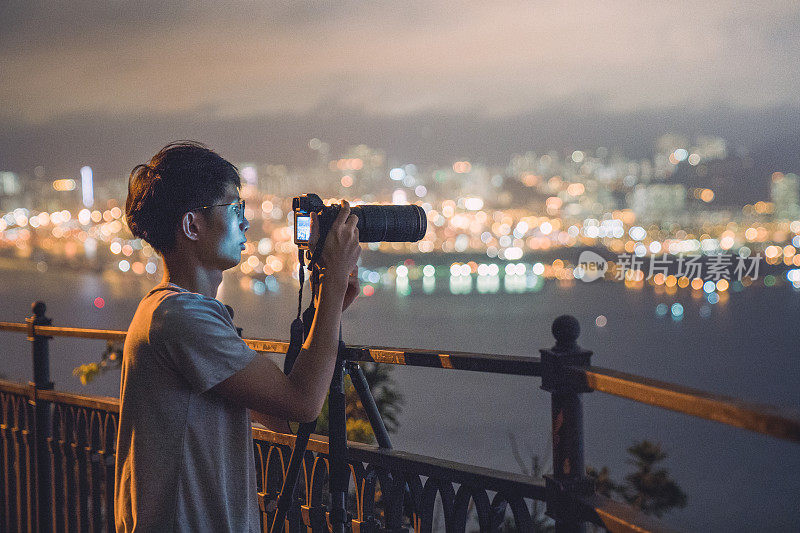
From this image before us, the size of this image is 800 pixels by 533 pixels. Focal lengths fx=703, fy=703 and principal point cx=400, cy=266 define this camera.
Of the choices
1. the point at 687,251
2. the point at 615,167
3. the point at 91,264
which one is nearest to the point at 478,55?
the point at 615,167

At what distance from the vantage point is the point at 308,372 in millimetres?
1085

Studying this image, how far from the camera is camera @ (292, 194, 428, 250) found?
4.20 ft

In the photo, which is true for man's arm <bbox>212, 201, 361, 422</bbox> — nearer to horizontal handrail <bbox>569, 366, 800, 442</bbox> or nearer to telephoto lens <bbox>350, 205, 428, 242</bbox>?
telephoto lens <bbox>350, 205, 428, 242</bbox>

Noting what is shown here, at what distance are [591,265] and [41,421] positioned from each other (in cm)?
7099

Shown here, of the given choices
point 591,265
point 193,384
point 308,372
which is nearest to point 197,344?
point 193,384

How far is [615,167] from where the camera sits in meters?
90.8

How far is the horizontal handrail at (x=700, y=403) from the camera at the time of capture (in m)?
0.74

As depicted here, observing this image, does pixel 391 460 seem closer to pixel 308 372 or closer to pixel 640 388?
pixel 308 372

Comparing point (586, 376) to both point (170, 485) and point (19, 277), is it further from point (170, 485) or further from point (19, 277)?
point (19, 277)

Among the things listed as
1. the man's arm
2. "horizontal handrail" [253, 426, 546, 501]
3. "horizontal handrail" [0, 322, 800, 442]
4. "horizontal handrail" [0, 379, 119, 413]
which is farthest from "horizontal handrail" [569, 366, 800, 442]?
"horizontal handrail" [0, 379, 119, 413]


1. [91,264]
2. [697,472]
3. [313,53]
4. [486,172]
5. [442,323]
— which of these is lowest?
[697,472]

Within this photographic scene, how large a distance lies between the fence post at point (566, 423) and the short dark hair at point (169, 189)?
2.05 ft

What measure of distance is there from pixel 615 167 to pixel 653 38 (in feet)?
131

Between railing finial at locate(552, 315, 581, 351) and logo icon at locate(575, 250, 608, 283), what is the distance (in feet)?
232
